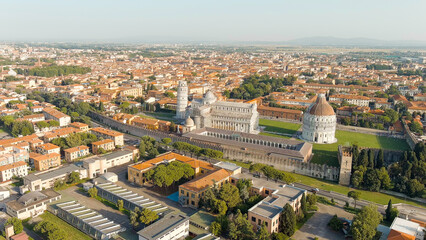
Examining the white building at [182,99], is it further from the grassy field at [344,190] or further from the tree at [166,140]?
the grassy field at [344,190]

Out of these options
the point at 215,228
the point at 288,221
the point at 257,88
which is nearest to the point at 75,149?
the point at 215,228

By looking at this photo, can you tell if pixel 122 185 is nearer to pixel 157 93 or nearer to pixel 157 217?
pixel 157 217

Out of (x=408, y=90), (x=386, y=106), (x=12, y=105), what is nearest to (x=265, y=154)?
(x=386, y=106)

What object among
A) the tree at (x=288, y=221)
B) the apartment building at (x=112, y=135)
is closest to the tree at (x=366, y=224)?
the tree at (x=288, y=221)

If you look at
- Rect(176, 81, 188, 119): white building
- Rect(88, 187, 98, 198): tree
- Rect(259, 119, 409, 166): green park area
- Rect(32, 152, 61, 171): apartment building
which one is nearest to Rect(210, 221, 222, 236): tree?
Rect(88, 187, 98, 198): tree

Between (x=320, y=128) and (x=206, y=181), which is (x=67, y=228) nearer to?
(x=206, y=181)
